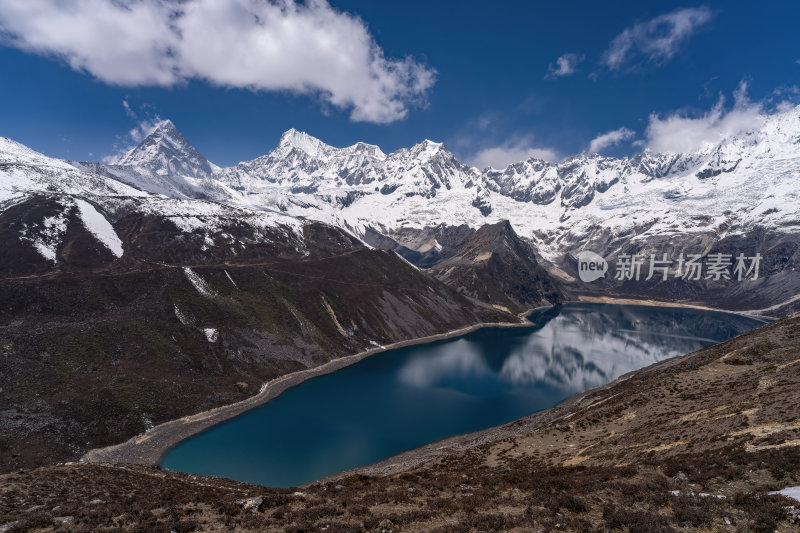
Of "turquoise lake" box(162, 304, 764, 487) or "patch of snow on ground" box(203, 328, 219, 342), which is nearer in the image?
"turquoise lake" box(162, 304, 764, 487)

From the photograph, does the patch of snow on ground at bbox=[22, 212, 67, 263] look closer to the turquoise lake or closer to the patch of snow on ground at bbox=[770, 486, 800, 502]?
the turquoise lake

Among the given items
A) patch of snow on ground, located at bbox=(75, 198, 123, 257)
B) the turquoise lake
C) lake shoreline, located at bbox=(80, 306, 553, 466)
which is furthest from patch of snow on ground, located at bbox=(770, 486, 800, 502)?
patch of snow on ground, located at bbox=(75, 198, 123, 257)

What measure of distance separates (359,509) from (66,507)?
820 inches

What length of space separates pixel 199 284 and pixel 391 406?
2959 inches

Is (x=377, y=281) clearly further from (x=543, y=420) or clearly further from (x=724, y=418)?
(x=724, y=418)

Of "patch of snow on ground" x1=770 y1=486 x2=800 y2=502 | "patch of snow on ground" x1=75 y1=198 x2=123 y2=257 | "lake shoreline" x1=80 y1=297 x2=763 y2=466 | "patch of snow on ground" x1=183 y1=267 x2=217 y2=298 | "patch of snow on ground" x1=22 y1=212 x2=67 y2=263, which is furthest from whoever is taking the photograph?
"patch of snow on ground" x1=75 y1=198 x2=123 y2=257

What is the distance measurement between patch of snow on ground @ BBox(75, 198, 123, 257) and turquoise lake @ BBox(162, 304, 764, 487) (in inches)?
3364

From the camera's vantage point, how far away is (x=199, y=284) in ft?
418

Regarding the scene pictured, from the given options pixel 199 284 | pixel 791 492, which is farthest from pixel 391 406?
pixel 791 492

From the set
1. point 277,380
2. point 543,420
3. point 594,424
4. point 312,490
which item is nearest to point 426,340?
point 277,380

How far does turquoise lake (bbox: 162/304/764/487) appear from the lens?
69000 millimetres

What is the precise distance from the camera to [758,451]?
26.7m

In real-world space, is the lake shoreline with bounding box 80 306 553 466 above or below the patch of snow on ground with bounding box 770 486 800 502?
below

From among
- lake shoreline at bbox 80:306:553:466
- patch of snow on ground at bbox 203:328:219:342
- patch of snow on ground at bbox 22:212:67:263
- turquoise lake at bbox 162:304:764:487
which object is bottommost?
turquoise lake at bbox 162:304:764:487
